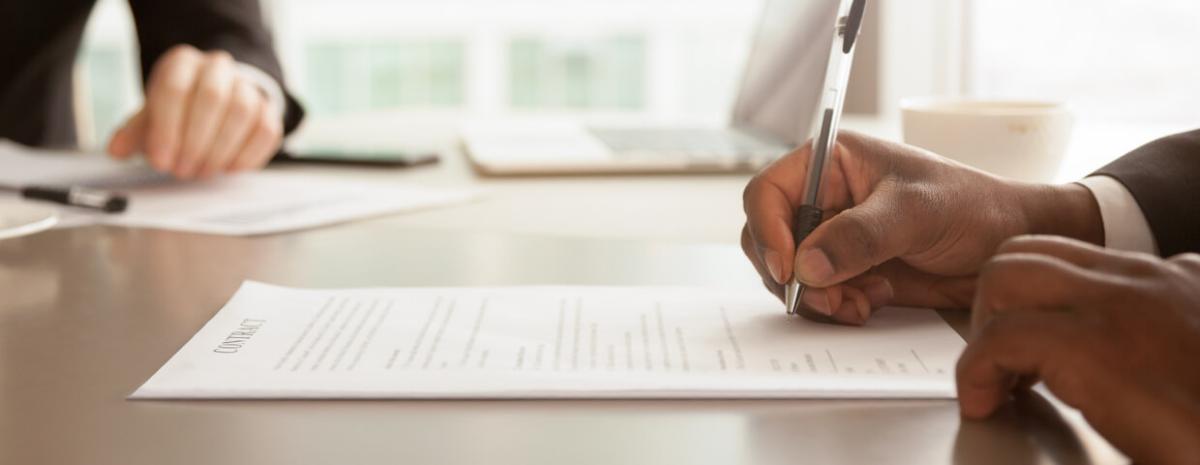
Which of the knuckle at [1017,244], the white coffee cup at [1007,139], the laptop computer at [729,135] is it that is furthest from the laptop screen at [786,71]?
the knuckle at [1017,244]

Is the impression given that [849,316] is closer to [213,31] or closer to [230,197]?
[230,197]

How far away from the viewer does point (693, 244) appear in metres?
0.79

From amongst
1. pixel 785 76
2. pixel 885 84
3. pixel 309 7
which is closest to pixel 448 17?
pixel 309 7

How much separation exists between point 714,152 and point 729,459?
0.81m

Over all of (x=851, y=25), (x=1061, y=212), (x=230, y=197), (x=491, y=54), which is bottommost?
(x=491, y=54)

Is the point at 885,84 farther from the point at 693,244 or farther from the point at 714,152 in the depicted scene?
the point at 693,244

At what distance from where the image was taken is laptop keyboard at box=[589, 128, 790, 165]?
1140 mm

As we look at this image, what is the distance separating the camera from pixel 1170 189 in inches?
23.9

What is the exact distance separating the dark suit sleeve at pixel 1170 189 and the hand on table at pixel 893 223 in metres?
0.03

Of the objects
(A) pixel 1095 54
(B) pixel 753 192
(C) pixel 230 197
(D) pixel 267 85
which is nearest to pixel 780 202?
(B) pixel 753 192

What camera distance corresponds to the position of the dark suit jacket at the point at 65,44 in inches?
56.9

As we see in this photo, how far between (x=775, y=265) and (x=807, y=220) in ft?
0.09

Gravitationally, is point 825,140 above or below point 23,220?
above

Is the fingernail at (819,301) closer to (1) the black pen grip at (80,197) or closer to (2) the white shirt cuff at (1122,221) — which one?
(2) the white shirt cuff at (1122,221)
